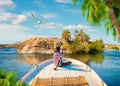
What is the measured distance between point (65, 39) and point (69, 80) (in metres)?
148

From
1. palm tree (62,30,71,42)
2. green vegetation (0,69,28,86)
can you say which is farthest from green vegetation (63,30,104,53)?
green vegetation (0,69,28,86)

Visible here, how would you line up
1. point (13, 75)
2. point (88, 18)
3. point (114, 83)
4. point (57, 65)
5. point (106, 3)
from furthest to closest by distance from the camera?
point (114, 83) → point (57, 65) → point (88, 18) → point (106, 3) → point (13, 75)

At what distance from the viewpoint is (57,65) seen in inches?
1045

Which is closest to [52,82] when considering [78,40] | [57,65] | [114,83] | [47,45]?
[57,65]

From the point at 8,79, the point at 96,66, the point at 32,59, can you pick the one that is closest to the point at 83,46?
the point at 32,59

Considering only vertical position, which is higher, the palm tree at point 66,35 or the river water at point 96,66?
the palm tree at point 66,35

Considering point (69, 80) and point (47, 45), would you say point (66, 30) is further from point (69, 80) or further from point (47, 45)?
point (69, 80)

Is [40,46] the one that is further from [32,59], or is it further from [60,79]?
[60,79]

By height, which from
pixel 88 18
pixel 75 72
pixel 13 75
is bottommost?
pixel 75 72

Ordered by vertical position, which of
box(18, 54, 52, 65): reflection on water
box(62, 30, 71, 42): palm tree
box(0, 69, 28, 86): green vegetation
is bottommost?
box(18, 54, 52, 65): reflection on water

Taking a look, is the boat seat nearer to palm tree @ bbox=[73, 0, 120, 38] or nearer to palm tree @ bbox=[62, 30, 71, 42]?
palm tree @ bbox=[73, 0, 120, 38]

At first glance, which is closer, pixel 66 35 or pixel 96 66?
pixel 96 66

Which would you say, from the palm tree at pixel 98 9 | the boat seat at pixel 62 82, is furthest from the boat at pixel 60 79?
the palm tree at pixel 98 9

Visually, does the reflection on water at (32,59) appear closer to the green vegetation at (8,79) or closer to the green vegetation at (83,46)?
the green vegetation at (83,46)
